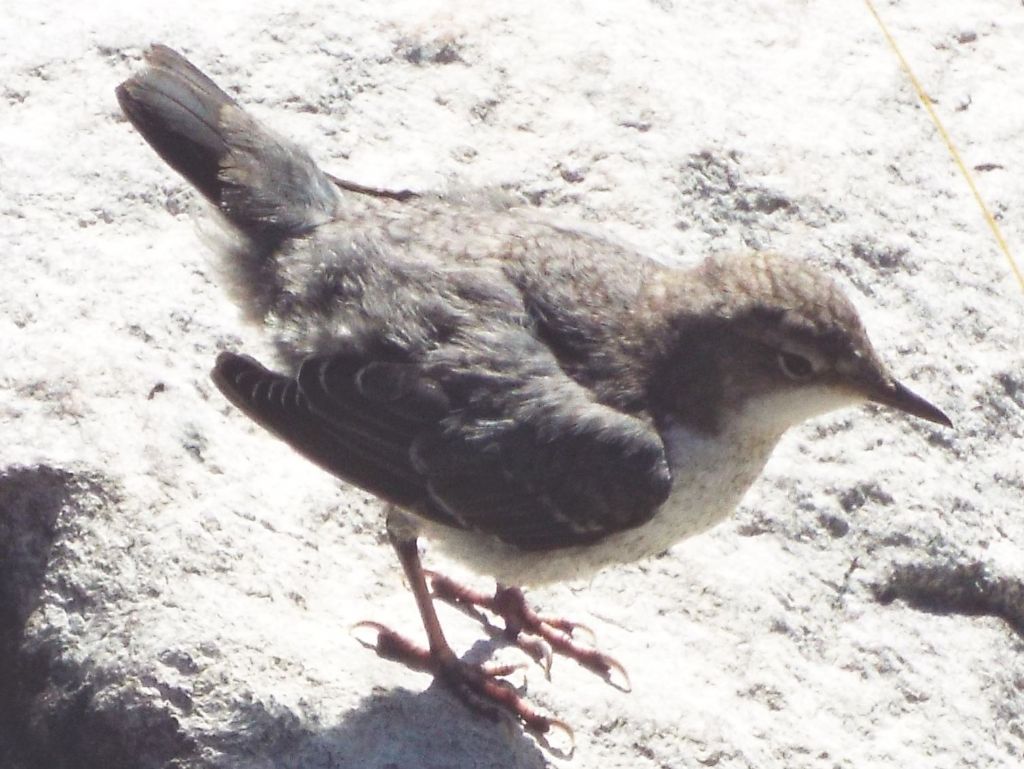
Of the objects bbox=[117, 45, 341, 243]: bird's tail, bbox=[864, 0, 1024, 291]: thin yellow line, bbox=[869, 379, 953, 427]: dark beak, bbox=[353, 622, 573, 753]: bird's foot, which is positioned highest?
bbox=[117, 45, 341, 243]: bird's tail

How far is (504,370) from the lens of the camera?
5.21 metres

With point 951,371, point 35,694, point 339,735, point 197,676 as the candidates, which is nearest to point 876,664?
point 951,371

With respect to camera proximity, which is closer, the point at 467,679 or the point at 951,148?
the point at 467,679

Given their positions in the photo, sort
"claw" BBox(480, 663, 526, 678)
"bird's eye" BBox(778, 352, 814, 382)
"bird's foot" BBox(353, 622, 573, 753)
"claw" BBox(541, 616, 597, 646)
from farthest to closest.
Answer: "claw" BBox(541, 616, 597, 646), "claw" BBox(480, 663, 526, 678), "bird's foot" BBox(353, 622, 573, 753), "bird's eye" BBox(778, 352, 814, 382)

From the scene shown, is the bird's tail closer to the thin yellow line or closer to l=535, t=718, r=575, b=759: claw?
l=535, t=718, r=575, b=759: claw

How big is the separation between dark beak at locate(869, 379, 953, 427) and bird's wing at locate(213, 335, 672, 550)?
2.29 ft

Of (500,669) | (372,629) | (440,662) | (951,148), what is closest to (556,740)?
(500,669)

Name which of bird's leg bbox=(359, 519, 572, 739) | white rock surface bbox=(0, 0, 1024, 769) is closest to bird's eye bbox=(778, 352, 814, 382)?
white rock surface bbox=(0, 0, 1024, 769)

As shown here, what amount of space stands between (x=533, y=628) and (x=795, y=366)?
1283 millimetres

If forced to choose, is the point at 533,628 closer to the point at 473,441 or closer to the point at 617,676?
the point at 617,676

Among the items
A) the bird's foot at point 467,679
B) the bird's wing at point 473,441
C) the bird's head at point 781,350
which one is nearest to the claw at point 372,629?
the bird's foot at point 467,679

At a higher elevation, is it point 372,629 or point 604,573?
point 372,629

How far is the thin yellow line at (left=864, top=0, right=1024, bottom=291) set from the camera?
709 cm

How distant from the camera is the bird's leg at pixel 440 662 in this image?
17.5ft
